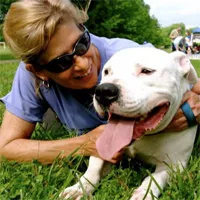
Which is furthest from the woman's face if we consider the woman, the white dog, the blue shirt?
the white dog

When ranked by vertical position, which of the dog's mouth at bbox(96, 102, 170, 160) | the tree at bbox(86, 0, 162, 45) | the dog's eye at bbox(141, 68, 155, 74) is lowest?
the tree at bbox(86, 0, 162, 45)

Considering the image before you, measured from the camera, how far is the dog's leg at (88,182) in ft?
8.39

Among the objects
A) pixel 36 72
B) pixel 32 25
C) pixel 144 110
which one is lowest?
pixel 36 72

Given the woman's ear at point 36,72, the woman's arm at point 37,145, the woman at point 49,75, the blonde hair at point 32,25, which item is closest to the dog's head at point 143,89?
the woman at point 49,75

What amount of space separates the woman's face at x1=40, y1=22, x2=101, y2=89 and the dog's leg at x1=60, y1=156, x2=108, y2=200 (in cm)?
71

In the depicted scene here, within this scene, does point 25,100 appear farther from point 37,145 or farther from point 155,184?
point 155,184

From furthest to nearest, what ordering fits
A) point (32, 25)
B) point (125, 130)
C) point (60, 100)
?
point (60, 100)
point (32, 25)
point (125, 130)

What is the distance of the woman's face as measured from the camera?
3.23 m

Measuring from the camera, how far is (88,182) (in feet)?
9.00

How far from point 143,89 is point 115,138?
14.0 inches

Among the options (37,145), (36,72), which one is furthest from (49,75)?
(37,145)

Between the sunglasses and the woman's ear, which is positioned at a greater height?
the sunglasses

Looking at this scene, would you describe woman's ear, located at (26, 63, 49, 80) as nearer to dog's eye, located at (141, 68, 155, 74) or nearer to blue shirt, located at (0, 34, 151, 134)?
blue shirt, located at (0, 34, 151, 134)

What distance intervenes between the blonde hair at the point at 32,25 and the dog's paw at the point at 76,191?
1.14m
